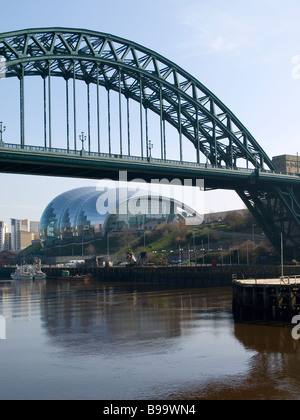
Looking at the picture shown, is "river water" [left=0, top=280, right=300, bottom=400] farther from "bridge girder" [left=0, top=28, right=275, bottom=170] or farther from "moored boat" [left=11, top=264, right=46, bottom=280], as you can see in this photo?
"moored boat" [left=11, top=264, right=46, bottom=280]

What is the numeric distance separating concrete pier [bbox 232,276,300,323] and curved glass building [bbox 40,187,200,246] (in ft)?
429

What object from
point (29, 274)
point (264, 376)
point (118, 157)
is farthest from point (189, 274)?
point (264, 376)

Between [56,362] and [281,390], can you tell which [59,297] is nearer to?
[56,362]

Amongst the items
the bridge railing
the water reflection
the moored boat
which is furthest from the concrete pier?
the moored boat

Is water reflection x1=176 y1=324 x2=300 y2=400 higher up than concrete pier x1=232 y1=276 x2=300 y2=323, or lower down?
lower down

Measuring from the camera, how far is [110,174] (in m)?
75.7

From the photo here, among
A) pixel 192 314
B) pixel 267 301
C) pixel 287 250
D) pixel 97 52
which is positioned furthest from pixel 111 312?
pixel 287 250

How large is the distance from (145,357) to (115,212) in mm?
151438

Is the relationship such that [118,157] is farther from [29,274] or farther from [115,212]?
[115,212]

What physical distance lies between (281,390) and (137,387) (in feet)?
21.7

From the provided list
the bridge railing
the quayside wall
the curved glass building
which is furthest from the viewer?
the curved glass building

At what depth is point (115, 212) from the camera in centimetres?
18488

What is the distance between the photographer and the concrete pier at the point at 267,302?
43.5 meters

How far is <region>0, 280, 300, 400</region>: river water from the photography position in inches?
1073
